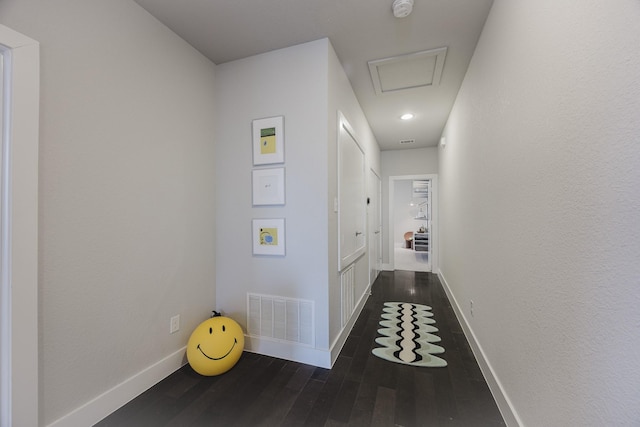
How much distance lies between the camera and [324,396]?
162cm

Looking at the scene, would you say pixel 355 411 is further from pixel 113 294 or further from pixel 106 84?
pixel 106 84

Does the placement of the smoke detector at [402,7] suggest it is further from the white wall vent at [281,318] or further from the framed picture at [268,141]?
the white wall vent at [281,318]

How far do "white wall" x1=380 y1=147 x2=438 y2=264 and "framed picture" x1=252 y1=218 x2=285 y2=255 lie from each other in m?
3.76

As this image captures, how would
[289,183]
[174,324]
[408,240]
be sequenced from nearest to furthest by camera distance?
[174,324] → [289,183] → [408,240]

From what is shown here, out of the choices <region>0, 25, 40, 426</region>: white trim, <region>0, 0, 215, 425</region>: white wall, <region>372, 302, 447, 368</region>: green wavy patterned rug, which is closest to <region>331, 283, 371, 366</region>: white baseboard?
<region>372, 302, 447, 368</region>: green wavy patterned rug

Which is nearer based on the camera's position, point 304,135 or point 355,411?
point 355,411

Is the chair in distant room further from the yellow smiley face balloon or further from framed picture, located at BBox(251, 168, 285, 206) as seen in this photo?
the yellow smiley face balloon

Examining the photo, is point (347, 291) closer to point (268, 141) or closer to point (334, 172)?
point (334, 172)

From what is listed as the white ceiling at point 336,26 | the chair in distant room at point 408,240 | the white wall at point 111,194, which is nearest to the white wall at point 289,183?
the white ceiling at point 336,26

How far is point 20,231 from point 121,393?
1100mm

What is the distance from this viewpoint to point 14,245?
3.67 ft

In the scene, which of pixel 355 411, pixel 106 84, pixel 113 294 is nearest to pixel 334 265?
pixel 355 411

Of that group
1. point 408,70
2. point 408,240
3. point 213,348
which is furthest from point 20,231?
point 408,240

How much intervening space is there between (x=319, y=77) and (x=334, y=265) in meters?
1.51
